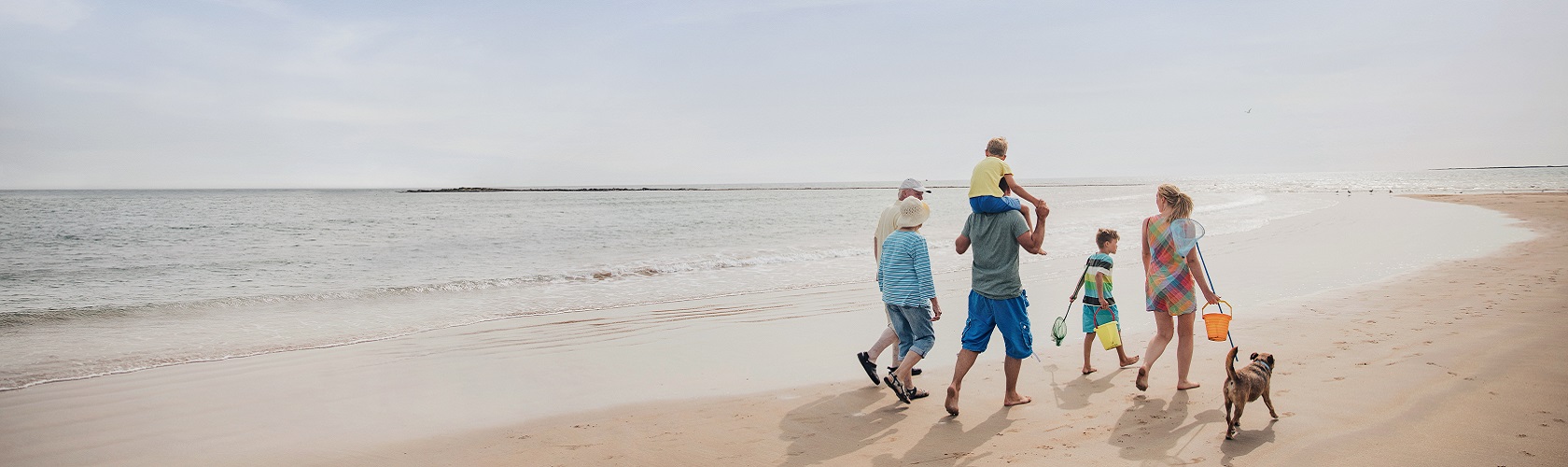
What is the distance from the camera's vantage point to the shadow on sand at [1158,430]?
386cm

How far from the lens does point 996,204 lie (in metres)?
4.34

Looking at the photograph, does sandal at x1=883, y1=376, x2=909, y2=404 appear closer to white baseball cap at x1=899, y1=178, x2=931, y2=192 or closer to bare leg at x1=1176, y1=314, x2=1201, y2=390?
white baseball cap at x1=899, y1=178, x2=931, y2=192

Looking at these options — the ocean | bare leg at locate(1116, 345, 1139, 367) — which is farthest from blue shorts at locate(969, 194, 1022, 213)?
the ocean

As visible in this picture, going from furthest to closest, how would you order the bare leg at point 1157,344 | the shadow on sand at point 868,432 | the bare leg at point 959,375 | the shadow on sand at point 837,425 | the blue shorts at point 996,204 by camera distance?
the bare leg at point 1157,344 < the bare leg at point 959,375 < the blue shorts at point 996,204 < the shadow on sand at point 837,425 < the shadow on sand at point 868,432

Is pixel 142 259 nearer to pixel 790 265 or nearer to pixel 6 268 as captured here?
pixel 6 268

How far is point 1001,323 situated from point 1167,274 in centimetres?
125

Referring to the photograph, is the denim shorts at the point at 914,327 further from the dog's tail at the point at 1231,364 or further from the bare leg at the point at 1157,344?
the dog's tail at the point at 1231,364

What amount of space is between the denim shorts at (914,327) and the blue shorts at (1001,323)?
A: 0.97 feet

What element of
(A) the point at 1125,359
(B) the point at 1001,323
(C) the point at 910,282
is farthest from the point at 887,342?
(A) the point at 1125,359

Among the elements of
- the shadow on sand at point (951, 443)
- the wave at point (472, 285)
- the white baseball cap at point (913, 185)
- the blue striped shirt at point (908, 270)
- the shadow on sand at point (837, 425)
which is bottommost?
the wave at point (472, 285)

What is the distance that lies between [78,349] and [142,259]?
45.9 feet

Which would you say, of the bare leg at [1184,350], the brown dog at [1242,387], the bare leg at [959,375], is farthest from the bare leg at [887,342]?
the brown dog at [1242,387]

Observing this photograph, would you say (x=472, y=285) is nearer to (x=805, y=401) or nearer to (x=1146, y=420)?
(x=805, y=401)

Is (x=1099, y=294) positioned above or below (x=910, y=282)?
below
